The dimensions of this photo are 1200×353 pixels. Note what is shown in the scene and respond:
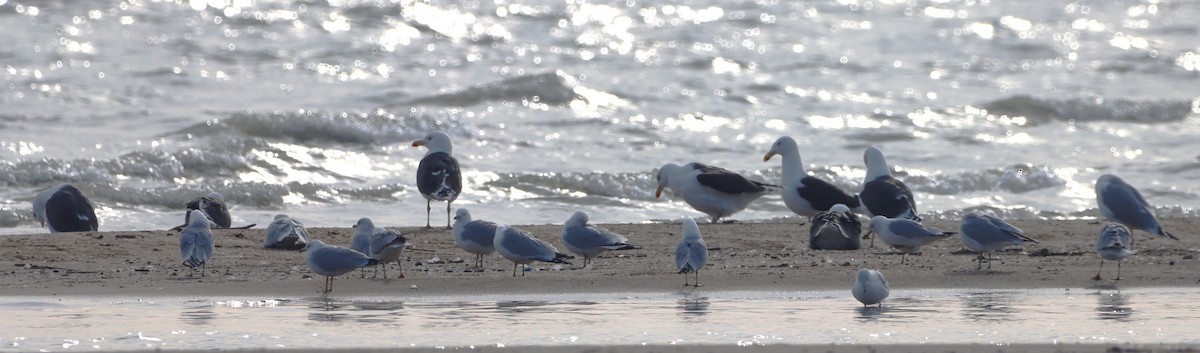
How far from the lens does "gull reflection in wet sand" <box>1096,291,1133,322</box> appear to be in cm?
844

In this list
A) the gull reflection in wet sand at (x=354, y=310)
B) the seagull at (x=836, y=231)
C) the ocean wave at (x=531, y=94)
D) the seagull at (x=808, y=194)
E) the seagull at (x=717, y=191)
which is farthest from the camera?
the ocean wave at (x=531, y=94)

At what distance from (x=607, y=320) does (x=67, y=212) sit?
629 centimetres

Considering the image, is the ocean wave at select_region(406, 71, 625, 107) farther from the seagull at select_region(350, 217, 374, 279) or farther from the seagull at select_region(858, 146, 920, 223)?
the seagull at select_region(350, 217, 374, 279)

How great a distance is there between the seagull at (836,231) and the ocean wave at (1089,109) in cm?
1284

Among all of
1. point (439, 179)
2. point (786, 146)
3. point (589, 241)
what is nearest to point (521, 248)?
point (589, 241)

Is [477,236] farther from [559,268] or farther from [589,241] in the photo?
[589,241]

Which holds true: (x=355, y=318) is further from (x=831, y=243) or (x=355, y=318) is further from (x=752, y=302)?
(x=831, y=243)

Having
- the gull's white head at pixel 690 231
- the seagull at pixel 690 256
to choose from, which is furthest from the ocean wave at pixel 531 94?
the seagull at pixel 690 256

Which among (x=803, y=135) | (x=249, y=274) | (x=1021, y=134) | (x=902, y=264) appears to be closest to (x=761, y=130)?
(x=803, y=135)

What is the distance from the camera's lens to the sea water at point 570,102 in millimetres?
16828

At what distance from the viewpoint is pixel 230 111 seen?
21234 millimetres

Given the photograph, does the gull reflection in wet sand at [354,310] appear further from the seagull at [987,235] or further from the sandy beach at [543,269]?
the seagull at [987,235]

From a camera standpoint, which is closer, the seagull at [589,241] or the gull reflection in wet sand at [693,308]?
the gull reflection in wet sand at [693,308]

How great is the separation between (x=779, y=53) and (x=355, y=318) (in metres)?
21.4
